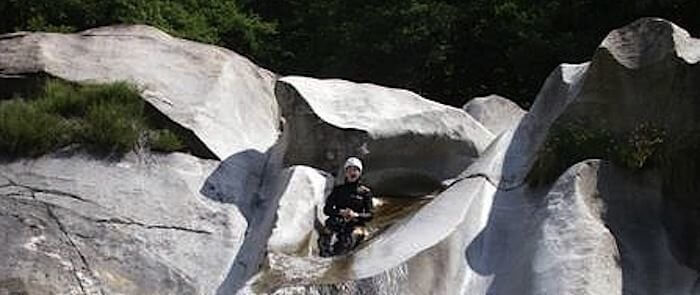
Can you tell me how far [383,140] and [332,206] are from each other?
6.99ft

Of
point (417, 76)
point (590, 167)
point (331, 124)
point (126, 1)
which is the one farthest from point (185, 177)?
point (417, 76)

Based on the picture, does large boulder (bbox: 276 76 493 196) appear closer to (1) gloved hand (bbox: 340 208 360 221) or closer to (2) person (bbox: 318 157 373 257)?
(2) person (bbox: 318 157 373 257)

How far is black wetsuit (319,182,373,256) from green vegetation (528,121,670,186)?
175 cm

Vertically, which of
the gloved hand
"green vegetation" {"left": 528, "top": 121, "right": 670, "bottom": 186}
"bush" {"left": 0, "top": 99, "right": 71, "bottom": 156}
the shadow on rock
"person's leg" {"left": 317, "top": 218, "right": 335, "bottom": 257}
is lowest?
the shadow on rock

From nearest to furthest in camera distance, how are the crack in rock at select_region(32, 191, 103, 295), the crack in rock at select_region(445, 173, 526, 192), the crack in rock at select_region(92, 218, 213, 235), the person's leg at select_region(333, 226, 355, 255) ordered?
1. the crack in rock at select_region(32, 191, 103, 295)
2. the person's leg at select_region(333, 226, 355, 255)
3. the crack in rock at select_region(92, 218, 213, 235)
4. the crack in rock at select_region(445, 173, 526, 192)

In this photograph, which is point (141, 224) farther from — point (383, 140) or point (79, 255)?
point (383, 140)

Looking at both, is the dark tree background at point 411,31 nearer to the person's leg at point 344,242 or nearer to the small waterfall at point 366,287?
the person's leg at point 344,242

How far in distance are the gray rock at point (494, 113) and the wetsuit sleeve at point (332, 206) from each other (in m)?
3.94

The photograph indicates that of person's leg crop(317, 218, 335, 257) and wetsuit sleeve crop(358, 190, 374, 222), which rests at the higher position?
wetsuit sleeve crop(358, 190, 374, 222)

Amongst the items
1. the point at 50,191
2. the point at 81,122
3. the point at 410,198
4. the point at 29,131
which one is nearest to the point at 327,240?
the point at 410,198

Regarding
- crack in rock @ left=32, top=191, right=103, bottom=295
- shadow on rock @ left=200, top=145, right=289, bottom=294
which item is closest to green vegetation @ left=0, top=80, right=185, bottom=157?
shadow on rock @ left=200, top=145, right=289, bottom=294

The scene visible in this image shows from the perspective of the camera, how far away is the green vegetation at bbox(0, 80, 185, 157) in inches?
554

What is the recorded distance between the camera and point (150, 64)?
1609 centimetres

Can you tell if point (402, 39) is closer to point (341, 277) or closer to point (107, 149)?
point (107, 149)
